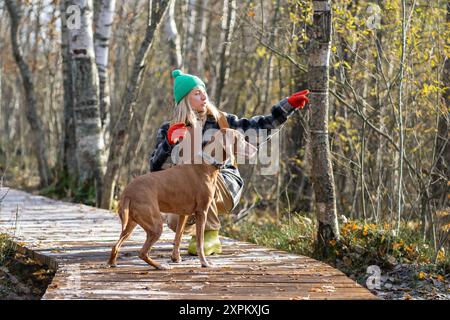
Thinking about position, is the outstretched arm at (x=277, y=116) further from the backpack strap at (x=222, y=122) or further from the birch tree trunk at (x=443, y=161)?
the birch tree trunk at (x=443, y=161)

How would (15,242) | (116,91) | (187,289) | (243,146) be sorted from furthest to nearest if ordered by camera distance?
(116,91) < (15,242) < (243,146) < (187,289)

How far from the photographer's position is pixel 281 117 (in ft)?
20.3

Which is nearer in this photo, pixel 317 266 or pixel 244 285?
pixel 244 285

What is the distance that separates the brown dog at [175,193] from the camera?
526 cm

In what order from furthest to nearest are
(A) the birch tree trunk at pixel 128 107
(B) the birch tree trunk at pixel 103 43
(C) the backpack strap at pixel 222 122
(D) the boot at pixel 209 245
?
(B) the birch tree trunk at pixel 103 43
(A) the birch tree trunk at pixel 128 107
(D) the boot at pixel 209 245
(C) the backpack strap at pixel 222 122

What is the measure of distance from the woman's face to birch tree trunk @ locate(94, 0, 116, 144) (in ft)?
22.6

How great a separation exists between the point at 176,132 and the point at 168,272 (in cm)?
102

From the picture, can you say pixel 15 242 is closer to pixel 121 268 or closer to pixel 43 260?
pixel 43 260

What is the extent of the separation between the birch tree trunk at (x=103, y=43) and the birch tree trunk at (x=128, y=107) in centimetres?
227

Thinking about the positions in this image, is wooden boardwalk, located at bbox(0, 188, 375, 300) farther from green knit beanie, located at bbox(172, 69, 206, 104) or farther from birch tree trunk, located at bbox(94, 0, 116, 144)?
birch tree trunk, located at bbox(94, 0, 116, 144)

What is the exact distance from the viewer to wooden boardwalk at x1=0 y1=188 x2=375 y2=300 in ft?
16.1

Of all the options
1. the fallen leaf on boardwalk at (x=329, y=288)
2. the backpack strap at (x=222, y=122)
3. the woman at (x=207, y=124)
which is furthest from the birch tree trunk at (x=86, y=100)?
the fallen leaf on boardwalk at (x=329, y=288)

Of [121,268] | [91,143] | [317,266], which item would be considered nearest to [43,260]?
[121,268]

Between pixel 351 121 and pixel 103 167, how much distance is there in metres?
3.85
